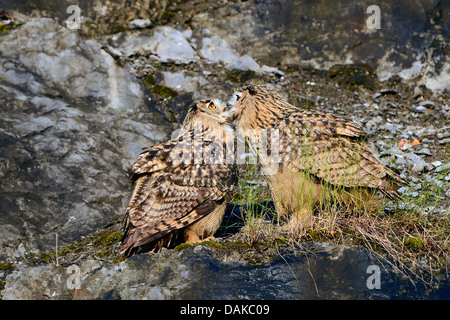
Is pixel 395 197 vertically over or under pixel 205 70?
under

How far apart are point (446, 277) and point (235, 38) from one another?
535cm

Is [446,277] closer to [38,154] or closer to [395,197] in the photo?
[395,197]

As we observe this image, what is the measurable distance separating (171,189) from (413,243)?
2351 millimetres

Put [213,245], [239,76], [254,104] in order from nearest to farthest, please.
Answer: [213,245] < [254,104] < [239,76]

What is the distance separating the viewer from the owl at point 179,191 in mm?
4941

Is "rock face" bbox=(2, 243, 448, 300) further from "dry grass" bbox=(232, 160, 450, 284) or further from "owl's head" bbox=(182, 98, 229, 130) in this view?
"owl's head" bbox=(182, 98, 229, 130)

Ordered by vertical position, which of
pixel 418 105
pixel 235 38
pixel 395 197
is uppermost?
pixel 235 38

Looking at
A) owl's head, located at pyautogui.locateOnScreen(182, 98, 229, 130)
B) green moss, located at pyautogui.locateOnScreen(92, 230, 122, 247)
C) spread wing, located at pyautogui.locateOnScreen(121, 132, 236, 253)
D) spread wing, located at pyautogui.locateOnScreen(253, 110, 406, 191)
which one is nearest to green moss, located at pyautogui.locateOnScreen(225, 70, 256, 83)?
owl's head, located at pyautogui.locateOnScreen(182, 98, 229, 130)

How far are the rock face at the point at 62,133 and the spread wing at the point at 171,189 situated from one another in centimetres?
118

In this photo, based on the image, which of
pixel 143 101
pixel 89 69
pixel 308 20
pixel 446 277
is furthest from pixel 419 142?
pixel 89 69

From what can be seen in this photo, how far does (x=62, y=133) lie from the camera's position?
267 inches

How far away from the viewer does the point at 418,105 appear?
25.1 ft

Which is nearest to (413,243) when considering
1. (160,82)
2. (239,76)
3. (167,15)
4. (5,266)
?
(5,266)

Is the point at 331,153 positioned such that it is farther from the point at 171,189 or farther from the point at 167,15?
the point at 167,15
